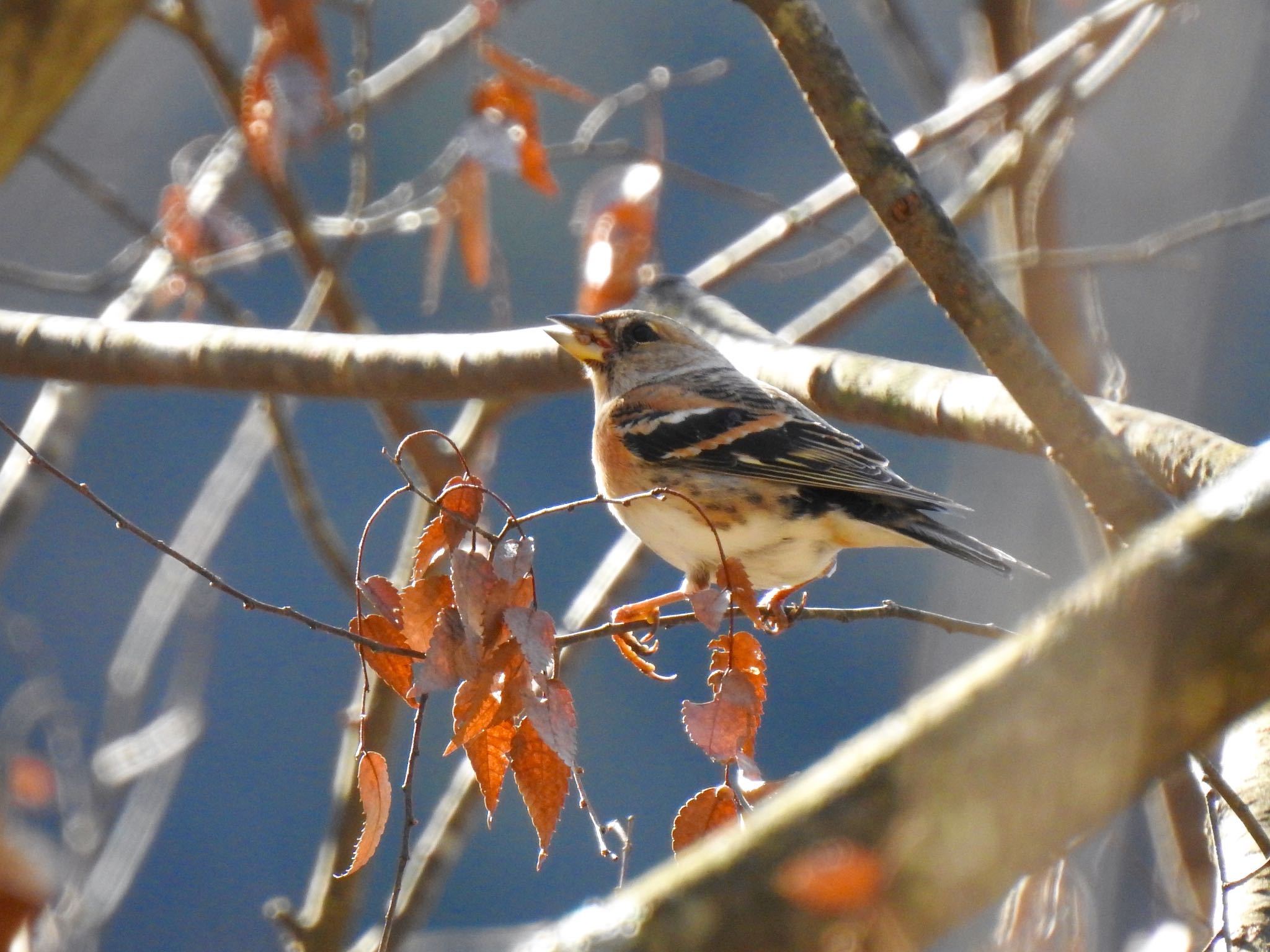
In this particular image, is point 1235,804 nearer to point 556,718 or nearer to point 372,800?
point 556,718

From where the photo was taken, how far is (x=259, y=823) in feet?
24.5

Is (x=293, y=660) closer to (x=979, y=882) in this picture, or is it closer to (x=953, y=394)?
(x=953, y=394)

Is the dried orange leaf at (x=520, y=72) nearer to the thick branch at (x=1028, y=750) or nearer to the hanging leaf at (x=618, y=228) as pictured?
the hanging leaf at (x=618, y=228)

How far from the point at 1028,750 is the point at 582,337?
3182 mm

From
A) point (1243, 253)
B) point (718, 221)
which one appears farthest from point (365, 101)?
point (718, 221)

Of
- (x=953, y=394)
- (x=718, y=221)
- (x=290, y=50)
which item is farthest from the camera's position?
(x=718, y=221)

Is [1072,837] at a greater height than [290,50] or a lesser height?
lesser

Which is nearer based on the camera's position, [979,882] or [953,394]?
[979,882]

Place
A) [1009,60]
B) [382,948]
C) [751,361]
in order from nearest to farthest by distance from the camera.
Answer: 1. [382,948]
2. [751,361]
3. [1009,60]

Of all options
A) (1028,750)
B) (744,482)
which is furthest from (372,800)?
(744,482)

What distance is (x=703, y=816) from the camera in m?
2.08

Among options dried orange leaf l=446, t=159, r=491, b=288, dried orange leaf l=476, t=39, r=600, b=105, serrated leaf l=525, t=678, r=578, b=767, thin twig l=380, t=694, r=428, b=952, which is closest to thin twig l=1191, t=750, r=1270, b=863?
serrated leaf l=525, t=678, r=578, b=767

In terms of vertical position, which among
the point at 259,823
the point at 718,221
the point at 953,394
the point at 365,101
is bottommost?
the point at 953,394

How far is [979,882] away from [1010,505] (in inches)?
163
